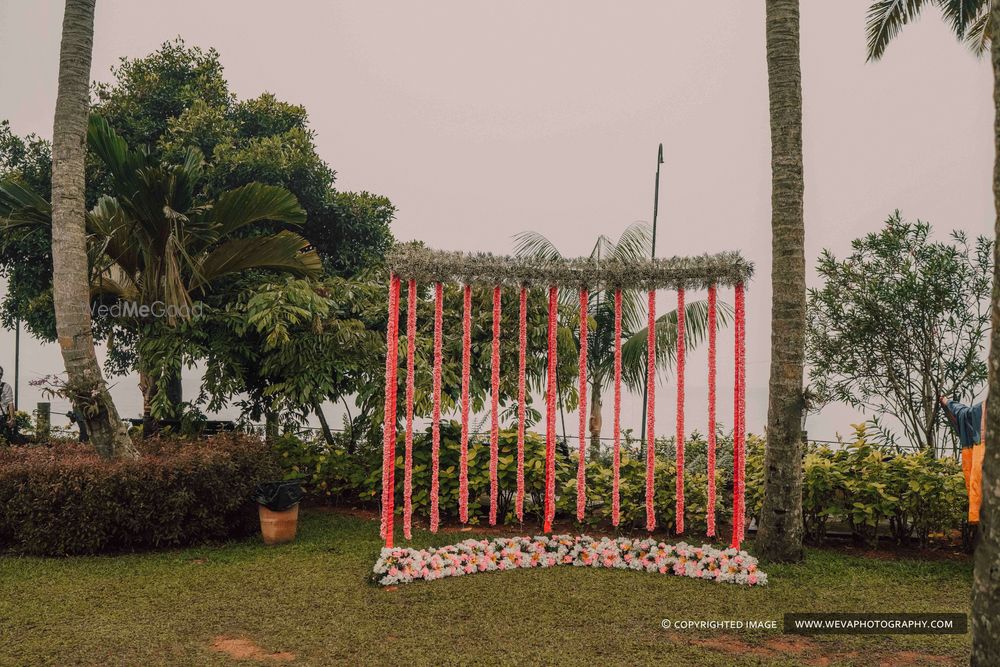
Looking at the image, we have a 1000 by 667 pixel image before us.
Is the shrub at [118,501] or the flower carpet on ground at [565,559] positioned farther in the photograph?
the shrub at [118,501]

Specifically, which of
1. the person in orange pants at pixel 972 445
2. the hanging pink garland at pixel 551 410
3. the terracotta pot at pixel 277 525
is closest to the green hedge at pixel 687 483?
the person in orange pants at pixel 972 445

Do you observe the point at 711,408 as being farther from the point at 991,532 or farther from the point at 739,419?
the point at 991,532

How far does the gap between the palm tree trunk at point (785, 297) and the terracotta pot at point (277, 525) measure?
15.4ft

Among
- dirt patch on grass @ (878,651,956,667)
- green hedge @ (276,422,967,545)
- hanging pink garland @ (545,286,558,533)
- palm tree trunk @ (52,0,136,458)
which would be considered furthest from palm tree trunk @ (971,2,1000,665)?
palm tree trunk @ (52,0,136,458)

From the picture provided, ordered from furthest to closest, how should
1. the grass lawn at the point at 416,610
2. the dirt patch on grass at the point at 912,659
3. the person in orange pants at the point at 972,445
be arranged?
the person in orange pants at the point at 972,445
the grass lawn at the point at 416,610
the dirt patch on grass at the point at 912,659

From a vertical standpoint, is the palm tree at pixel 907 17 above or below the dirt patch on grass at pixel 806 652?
above

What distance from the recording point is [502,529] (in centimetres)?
798

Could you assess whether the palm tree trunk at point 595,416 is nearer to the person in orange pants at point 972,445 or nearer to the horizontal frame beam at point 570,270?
the horizontal frame beam at point 570,270

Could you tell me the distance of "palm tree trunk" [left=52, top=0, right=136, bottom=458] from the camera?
7141 millimetres

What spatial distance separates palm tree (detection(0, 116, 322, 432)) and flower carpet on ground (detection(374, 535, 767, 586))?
4297 millimetres

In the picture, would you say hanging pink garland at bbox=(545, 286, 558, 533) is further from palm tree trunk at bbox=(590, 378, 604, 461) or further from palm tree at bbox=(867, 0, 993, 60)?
palm tree at bbox=(867, 0, 993, 60)

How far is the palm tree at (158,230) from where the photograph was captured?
8000 millimetres

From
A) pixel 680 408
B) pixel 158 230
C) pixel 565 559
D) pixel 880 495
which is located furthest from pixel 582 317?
pixel 158 230
